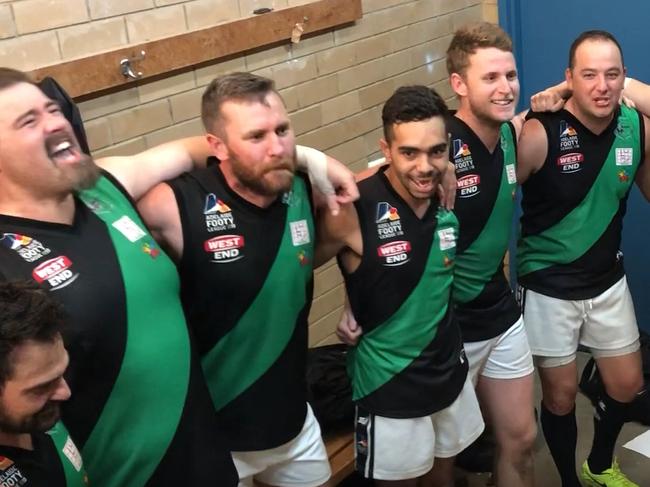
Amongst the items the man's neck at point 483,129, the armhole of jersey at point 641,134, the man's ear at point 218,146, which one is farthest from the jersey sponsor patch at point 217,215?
the armhole of jersey at point 641,134

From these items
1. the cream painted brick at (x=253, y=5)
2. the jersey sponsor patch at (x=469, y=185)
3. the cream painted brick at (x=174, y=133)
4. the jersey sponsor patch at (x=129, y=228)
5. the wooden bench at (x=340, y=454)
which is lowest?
the wooden bench at (x=340, y=454)

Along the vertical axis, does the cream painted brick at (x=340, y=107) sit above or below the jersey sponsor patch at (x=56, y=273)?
below

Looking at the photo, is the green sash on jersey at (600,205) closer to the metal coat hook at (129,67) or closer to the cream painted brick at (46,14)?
the metal coat hook at (129,67)

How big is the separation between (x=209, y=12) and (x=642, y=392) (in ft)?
7.40

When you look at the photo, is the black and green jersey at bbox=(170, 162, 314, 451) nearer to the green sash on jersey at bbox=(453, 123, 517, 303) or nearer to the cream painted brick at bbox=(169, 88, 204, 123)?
the green sash on jersey at bbox=(453, 123, 517, 303)

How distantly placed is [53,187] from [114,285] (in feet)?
0.78

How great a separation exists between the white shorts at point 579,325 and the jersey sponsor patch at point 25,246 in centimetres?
173

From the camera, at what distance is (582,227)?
272 cm

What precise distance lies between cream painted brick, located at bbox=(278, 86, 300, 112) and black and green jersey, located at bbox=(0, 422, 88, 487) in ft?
5.97

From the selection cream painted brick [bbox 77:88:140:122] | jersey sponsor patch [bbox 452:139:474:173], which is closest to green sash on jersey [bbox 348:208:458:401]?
jersey sponsor patch [bbox 452:139:474:173]

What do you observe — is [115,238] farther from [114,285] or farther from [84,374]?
[84,374]

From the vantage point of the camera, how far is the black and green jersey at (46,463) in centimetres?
142

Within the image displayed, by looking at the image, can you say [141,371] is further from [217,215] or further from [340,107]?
[340,107]

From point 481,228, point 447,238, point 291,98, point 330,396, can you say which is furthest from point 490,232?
point 291,98
